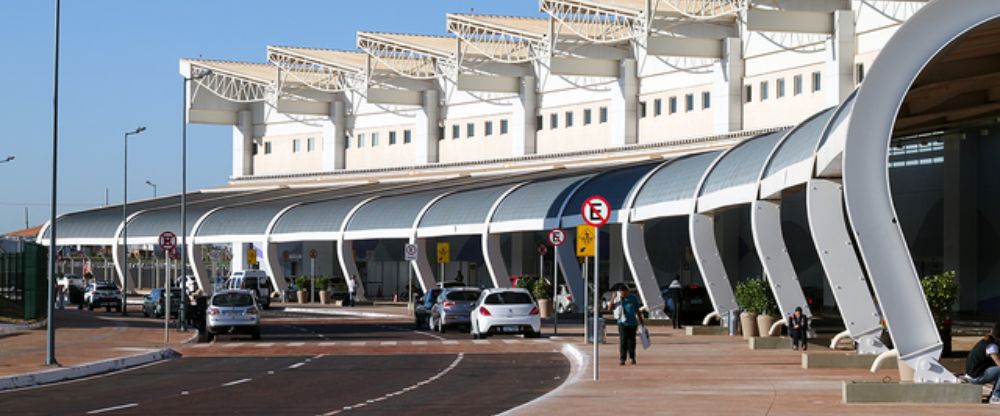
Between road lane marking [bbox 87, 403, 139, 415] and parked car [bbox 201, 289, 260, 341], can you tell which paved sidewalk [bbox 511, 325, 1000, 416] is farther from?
parked car [bbox 201, 289, 260, 341]

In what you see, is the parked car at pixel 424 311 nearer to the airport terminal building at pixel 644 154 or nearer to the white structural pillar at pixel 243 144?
the airport terminal building at pixel 644 154

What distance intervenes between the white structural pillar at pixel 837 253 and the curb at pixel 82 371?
43.4ft

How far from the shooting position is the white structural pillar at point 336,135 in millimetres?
99938

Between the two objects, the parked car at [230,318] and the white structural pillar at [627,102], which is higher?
the white structural pillar at [627,102]

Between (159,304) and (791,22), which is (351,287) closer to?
(159,304)

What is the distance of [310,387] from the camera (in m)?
25.9

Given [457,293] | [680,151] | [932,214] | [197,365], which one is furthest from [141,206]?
[197,365]

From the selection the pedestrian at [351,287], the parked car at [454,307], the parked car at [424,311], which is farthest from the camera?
the pedestrian at [351,287]

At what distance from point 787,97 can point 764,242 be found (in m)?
32.0

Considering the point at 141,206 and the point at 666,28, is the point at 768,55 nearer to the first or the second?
the point at 666,28

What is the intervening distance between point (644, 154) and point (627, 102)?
4.74m

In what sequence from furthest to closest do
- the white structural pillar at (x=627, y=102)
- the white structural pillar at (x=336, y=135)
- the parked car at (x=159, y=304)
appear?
the white structural pillar at (x=336, y=135), the white structural pillar at (x=627, y=102), the parked car at (x=159, y=304)

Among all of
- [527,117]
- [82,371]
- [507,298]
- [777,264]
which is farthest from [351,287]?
[82,371]

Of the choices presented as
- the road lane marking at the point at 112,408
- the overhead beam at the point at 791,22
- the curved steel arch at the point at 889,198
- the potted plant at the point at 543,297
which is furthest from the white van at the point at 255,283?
the curved steel arch at the point at 889,198
